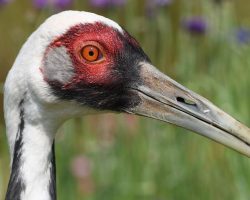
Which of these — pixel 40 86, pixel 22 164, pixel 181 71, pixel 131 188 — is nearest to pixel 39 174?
pixel 22 164

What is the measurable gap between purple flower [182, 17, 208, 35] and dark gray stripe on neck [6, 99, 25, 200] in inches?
100

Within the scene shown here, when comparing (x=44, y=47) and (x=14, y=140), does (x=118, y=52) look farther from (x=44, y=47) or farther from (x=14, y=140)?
(x=14, y=140)

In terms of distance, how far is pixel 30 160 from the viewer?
Result: 143 inches

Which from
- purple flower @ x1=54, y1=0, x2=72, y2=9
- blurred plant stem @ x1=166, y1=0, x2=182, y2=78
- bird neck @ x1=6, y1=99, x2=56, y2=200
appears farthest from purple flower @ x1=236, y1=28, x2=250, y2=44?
bird neck @ x1=6, y1=99, x2=56, y2=200

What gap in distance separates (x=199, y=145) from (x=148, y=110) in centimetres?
216

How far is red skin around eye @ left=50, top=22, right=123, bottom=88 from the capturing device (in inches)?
145

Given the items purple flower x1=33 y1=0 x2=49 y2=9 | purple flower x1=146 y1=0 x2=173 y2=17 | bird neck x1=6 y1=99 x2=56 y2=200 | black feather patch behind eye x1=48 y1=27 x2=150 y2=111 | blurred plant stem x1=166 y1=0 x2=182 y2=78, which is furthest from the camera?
blurred plant stem x1=166 y1=0 x2=182 y2=78

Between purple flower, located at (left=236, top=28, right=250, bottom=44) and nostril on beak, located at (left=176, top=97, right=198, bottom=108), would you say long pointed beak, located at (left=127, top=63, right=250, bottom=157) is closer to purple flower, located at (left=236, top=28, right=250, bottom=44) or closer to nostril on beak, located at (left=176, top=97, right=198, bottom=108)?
nostril on beak, located at (left=176, top=97, right=198, bottom=108)

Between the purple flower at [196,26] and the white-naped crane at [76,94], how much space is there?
230 centimetres

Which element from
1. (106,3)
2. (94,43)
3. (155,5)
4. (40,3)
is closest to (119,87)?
(94,43)

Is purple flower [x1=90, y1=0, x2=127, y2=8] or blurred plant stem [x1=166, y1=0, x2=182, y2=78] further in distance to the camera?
blurred plant stem [x1=166, y1=0, x2=182, y2=78]

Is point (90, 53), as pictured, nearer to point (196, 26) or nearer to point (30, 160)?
point (30, 160)

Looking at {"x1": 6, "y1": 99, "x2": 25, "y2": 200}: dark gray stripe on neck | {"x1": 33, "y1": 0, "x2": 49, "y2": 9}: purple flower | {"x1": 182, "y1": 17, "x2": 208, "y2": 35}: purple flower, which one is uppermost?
{"x1": 182, "y1": 17, "x2": 208, "y2": 35}: purple flower

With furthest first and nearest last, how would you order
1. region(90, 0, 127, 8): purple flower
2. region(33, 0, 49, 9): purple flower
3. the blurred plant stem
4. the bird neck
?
the blurred plant stem
region(90, 0, 127, 8): purple flower
region(33, 0, 49, 9): purple flower
the bird neck
